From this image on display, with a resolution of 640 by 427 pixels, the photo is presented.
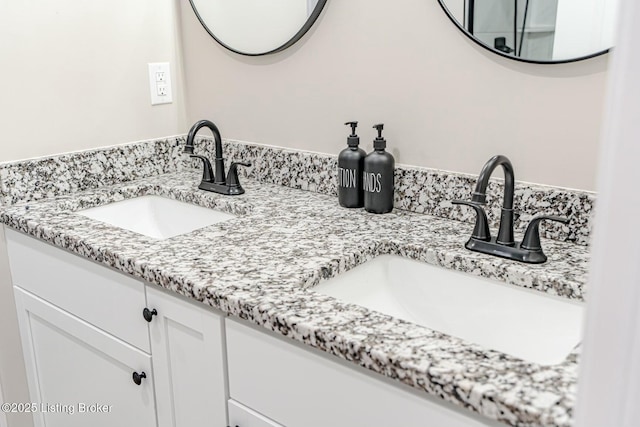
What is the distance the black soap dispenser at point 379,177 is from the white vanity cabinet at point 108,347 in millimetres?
512

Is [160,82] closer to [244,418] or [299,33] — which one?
[299,33]

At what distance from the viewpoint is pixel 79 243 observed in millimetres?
1297

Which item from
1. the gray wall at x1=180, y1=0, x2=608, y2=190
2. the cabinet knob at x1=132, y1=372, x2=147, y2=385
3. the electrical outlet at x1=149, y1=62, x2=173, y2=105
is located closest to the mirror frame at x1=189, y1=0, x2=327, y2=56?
the gray wall at x1=180, y1=0, x2=608, y2=190

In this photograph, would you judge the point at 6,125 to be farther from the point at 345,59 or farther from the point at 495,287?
the point at 495,287

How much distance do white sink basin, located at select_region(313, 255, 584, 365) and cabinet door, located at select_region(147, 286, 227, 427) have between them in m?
0.22

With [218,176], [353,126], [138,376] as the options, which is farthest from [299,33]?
[138,376]

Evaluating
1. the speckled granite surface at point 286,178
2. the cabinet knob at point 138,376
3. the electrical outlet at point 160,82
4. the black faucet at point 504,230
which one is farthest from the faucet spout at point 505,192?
the electrical outlet at point 160,82

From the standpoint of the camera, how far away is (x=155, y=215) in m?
1.74

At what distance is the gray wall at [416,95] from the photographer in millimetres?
1203

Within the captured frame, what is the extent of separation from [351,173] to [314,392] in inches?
24.3

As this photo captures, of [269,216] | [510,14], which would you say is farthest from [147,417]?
[510,14]

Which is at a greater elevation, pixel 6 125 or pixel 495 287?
pixel 6 125

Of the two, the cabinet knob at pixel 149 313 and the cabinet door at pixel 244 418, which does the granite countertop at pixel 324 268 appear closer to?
the cabinet knob at pixel 149 313

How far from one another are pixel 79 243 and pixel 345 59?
29.7 inches
